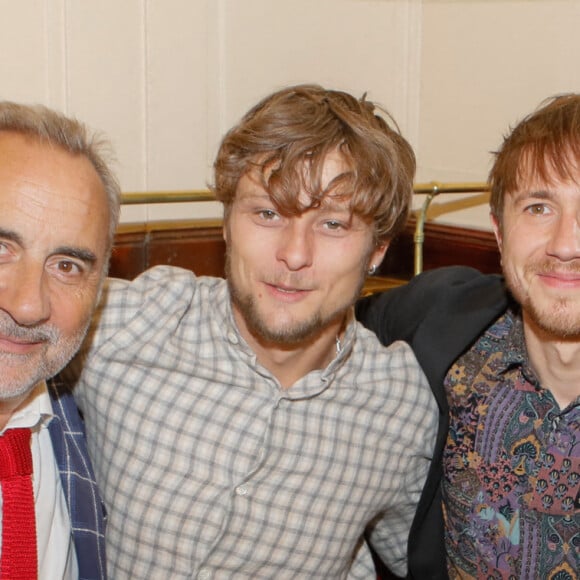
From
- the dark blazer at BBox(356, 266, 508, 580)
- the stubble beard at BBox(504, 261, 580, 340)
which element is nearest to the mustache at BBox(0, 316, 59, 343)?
the dark blazer at BBox(356, 266, 508, 580)

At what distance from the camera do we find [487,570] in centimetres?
226

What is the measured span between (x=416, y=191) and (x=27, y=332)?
7.02 ft

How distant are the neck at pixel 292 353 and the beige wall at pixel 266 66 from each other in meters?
1.43

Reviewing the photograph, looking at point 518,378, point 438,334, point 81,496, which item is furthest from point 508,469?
point 81,496

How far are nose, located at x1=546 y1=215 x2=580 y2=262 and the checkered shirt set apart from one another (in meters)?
0.47

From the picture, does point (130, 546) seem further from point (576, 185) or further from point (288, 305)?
point (576, 185)

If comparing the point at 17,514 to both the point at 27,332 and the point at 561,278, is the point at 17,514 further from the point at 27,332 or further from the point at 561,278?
the point at 561,278

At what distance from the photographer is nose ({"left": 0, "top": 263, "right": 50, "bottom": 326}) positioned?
1.75 metres

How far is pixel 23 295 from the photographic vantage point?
1760 millimetres

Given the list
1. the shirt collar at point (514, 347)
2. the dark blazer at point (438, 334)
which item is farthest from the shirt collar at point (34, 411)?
the shirt collar at point (514, 347)

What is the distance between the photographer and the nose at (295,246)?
84.0 inches

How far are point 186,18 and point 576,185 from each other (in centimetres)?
192

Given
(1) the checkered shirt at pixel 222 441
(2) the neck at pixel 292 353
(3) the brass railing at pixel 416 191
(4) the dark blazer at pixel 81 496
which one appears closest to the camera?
(4) the dark blazer at pixel 81 496

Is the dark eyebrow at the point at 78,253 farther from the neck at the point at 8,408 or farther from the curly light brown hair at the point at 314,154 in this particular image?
the curly light brown hair at the point at 314,154
